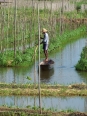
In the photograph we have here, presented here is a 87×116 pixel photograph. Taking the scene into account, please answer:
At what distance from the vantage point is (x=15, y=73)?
17391 mm

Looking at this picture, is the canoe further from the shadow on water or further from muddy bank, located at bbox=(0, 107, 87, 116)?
muddy bank, located at bbox=(0, 107, 87, 116)

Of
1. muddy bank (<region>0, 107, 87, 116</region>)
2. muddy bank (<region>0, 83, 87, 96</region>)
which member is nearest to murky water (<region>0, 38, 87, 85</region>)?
muddy bank (<region>0, 83, 87, 96</region>)

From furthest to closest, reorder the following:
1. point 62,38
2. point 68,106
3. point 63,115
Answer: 1. point 62,38
2. point 68,106
3. point 63,115

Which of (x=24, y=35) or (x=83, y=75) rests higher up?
(x=24, y=35)

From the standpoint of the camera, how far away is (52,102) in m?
12.7

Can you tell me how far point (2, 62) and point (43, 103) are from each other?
663 centimetres

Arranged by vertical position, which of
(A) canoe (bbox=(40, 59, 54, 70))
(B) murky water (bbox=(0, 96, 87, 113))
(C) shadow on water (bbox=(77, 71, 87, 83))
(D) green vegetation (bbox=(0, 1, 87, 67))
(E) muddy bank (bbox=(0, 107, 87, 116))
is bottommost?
(B) murky water (bbox=(0, 96, 87, 113))

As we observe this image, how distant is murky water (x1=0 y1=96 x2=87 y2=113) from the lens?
39.4ft

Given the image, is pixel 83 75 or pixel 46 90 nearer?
pixel 46 90

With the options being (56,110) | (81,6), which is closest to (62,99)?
(56,110)

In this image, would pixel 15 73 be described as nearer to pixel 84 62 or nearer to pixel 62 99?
pixel 84 62

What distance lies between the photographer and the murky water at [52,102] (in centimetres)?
1202

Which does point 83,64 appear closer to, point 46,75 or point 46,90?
point 46,75

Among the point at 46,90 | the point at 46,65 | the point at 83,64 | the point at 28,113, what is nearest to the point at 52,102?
the point at 46,90
